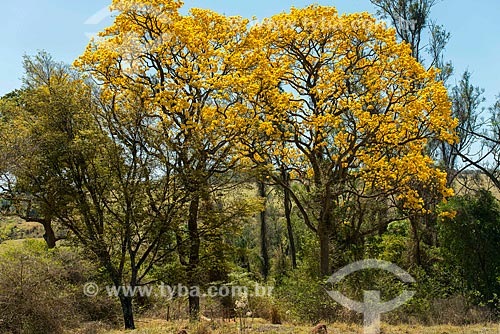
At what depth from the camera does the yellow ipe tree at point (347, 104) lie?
479 inches

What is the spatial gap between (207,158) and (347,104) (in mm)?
3811

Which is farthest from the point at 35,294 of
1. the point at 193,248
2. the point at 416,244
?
the point at 416,244

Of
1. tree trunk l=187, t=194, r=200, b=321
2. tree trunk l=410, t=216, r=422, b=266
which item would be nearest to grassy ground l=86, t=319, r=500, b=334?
tree trunk l=187, t=194, r=200, b=321

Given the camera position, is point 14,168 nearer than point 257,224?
Yes

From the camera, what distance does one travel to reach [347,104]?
12219 millimetres

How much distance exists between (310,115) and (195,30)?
12.9 feet

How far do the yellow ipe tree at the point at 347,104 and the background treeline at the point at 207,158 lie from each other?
0.18 feet

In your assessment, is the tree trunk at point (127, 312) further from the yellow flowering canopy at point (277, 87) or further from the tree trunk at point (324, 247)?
the tree trunk at point (324, 247)

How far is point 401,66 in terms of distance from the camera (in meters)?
12.8

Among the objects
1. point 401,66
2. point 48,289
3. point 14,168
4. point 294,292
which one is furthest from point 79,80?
point 401,66

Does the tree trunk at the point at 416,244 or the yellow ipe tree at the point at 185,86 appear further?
the tree trunk at the point at 416,244

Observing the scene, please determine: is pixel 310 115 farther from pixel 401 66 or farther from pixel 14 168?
pixel 14 168

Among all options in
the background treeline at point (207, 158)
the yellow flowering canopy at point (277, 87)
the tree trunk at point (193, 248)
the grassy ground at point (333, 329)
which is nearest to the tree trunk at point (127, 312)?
the background treeline at point (207, 158)

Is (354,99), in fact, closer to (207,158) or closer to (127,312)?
(207,158)
